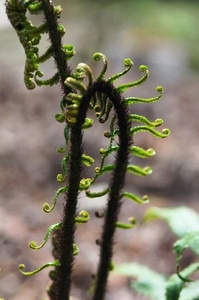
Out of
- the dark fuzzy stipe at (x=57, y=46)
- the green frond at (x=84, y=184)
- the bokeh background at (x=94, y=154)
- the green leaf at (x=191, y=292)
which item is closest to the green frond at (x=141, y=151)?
the green frond at (x=84, y=184)

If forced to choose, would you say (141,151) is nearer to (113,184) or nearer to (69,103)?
(113,184)

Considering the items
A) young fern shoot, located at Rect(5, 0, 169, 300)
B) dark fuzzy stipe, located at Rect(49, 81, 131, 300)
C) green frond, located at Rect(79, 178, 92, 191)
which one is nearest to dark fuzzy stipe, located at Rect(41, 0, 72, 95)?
young fern shoot, located at Rect(5, 0, 169, 300)

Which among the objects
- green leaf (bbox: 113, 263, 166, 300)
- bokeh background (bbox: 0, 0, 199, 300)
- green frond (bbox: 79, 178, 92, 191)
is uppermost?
bokeh background (bbox: 0, 0, 199, 300)

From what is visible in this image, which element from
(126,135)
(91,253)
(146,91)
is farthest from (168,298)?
(146,91)

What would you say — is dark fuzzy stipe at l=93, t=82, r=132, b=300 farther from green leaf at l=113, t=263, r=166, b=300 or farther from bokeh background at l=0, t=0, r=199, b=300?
bokeh background at l=0, t=0, r=199, b=300

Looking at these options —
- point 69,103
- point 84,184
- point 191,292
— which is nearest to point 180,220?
point 191,292

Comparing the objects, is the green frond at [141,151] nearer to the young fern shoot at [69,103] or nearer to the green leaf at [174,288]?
the young fern shoot at [69,103]
